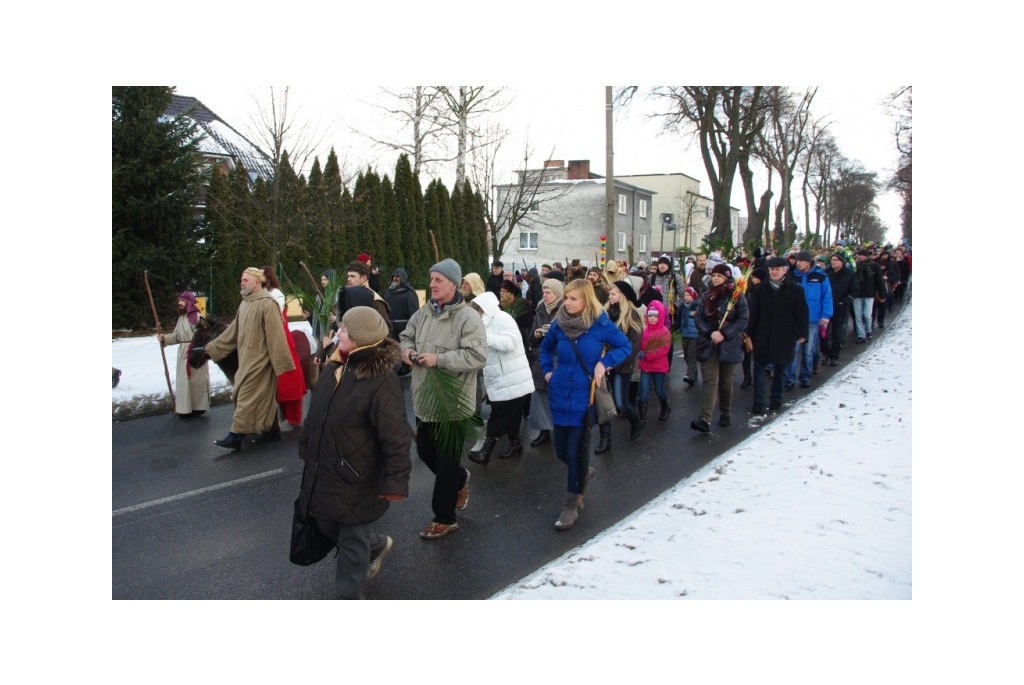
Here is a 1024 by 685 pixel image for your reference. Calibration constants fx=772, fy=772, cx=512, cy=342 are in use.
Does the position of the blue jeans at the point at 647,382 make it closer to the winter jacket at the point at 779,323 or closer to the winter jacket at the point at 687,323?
the winter jacket at the point at 779,323

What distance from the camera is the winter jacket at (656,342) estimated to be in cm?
857

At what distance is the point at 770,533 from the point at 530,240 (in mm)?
47726

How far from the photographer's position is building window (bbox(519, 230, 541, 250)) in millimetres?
51625

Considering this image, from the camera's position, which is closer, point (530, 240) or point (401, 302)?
point (401, 302)

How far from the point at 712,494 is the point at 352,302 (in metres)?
4.66

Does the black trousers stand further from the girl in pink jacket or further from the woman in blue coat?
the girl in pink jacket

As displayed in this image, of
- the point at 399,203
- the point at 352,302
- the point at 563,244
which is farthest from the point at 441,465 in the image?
the point at 563,244

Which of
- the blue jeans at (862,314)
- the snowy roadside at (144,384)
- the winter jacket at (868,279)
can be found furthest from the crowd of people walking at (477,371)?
the blue jeans at (862,314)

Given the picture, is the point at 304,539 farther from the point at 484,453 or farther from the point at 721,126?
the point at 721,126

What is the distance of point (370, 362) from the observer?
4094mm

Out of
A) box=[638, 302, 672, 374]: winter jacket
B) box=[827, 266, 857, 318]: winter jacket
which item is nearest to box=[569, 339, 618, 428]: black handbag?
box=[638, 302, 672, 374]: winter jacket

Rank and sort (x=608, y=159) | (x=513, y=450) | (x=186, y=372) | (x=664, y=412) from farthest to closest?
(x=608, y=159) < (x=664, y=412) < (x=186, y=372) < (x=513, y=450)

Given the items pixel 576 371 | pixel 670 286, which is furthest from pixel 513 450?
pixel 670 286

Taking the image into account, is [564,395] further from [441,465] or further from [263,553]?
[263,553]
